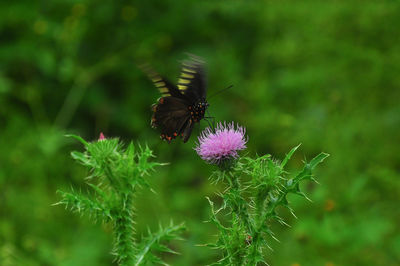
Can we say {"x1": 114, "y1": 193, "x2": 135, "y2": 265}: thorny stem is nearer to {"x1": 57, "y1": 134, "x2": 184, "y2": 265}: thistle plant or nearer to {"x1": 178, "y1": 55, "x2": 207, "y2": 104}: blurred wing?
{"x1": 57, "y1": 134, "x2": 184, "y2": 265}: thistle plant

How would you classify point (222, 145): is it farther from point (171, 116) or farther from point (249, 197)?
point (171, 116)

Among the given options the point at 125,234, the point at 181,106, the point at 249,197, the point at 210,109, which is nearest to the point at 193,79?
the point at 181,106

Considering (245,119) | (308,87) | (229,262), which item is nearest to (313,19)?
(308,87)

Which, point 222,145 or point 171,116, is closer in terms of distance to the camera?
point 222,145

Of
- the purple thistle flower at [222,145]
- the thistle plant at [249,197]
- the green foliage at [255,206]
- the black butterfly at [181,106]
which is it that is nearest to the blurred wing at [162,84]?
the black butterfly at [181,106]

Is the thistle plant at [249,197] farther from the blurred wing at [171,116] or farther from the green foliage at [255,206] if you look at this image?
the blurred wing at [171,116]

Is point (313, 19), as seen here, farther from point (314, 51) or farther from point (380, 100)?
point (380, 100)
